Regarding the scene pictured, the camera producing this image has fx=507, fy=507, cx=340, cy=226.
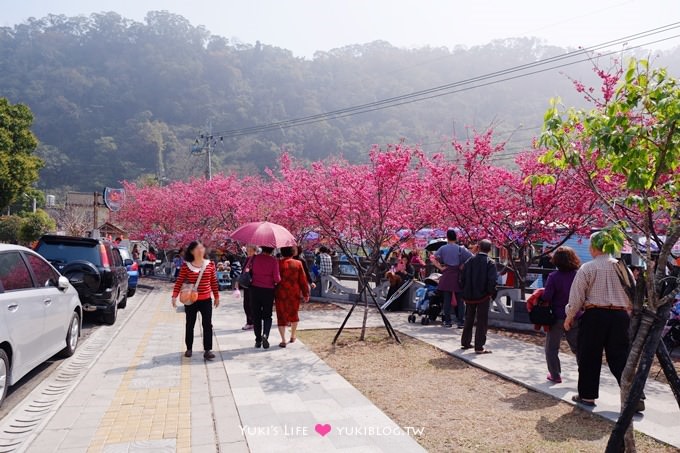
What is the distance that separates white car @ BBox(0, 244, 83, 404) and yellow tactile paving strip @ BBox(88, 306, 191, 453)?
1.00 meters

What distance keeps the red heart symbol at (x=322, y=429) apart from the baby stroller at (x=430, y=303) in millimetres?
6167

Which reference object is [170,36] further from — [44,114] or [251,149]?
[251,149]

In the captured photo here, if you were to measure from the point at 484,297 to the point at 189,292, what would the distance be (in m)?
4.31

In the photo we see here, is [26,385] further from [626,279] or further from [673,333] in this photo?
[673,333]

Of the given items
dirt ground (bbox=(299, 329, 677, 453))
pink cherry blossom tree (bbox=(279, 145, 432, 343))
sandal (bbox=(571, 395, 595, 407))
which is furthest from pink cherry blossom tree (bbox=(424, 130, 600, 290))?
sandal (bbox=(571, 395, 595, 407))

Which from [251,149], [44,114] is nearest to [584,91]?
[251,149]

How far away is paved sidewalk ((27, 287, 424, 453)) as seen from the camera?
13.9 ft

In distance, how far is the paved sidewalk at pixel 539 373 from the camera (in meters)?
4.87

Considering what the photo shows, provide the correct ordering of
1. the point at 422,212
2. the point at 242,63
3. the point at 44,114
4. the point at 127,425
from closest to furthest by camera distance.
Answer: the point at 127,425, the point at 422,212, the point at 44,114, the point at 242,63

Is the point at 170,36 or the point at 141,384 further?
the point at 170,36

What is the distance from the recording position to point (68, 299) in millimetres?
6914

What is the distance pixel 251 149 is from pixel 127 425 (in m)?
67.0

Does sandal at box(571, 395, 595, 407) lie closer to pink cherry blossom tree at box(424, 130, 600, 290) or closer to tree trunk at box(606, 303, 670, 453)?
tree trunk at box(606, 303, 670, 453)

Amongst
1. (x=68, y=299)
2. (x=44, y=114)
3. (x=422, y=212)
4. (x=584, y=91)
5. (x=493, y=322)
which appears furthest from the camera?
(x=44, y=114)
